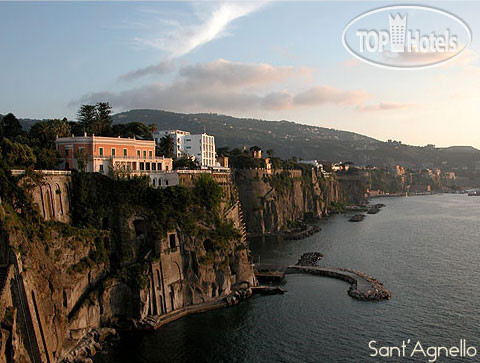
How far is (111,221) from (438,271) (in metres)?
41.5

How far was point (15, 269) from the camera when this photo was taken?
1219 inches

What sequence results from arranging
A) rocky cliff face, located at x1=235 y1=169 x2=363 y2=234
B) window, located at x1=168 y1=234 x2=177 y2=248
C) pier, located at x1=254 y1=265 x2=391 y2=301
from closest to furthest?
window, located at x1=168 y1=234 x2=177 y2=248
pier, located at x1=254 y1=265 x2=391 y2=301
rocky cliff face, located at x1=235 y1=169 x2=363 y2=234

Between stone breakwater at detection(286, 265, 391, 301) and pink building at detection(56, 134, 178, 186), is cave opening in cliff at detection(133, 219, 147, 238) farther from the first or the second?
stone breakwater at detection(286, 265, 391, 301)

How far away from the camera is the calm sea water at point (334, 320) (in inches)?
1430

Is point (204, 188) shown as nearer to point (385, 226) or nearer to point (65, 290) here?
point (65, 290)

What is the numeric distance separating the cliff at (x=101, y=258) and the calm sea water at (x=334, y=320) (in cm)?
328

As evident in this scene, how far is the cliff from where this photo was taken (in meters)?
31.6

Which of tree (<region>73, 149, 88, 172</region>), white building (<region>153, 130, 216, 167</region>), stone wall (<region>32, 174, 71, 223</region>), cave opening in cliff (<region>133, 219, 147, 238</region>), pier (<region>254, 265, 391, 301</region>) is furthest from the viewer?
white building (<region>153, 130, 216, 167</region>)

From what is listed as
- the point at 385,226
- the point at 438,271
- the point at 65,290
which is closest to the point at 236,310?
the point at 65,290

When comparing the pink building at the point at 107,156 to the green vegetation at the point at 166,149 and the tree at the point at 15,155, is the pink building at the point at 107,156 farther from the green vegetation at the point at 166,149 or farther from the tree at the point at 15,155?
the green vegetation at the point at 166,149

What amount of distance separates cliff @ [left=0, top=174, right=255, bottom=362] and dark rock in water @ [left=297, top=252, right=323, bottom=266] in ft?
43.5

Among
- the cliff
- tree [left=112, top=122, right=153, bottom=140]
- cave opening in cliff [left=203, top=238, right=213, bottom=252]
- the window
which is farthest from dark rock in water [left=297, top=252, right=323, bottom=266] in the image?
tree [left=112, top=122, right=153, bottom=140]

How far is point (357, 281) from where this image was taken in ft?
175

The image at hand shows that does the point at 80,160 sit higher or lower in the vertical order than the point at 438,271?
higher
